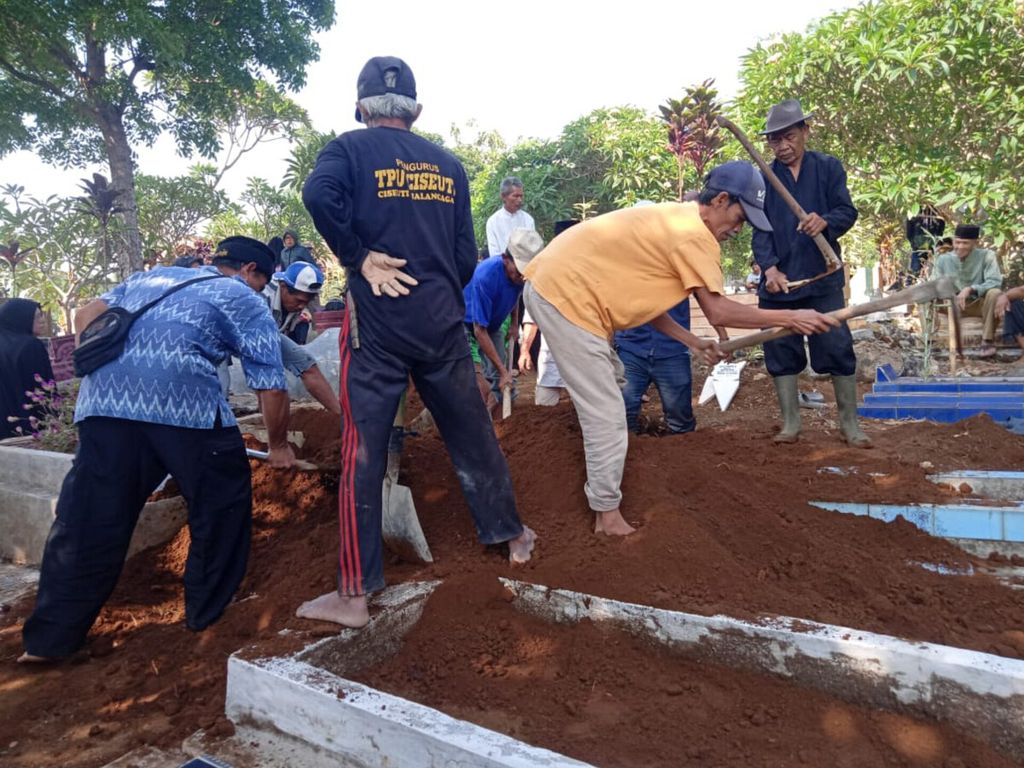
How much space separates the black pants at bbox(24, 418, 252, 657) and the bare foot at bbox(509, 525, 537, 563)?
3.73ft

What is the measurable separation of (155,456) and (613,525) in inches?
72.3

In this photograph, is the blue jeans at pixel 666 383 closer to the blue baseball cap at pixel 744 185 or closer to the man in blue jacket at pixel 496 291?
the man in blue jacket at pixel 496 291

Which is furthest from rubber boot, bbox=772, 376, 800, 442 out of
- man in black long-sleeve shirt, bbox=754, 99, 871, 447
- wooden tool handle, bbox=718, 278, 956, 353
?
wooden tool handle, bbox=718, 278, 956, 353

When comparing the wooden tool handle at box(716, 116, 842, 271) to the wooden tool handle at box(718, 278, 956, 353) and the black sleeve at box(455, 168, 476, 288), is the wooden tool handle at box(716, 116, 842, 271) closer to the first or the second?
the wooden tool handle at box(718, 278, 956, 353)

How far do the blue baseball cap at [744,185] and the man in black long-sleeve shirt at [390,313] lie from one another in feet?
3.37

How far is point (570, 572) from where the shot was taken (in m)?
2.81

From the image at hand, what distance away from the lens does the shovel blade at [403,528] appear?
3191 millimetres

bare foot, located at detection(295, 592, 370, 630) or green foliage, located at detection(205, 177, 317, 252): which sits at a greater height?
green foliage, located at detection(205, 177, 317, 252)

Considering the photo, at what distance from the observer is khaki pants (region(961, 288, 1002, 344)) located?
8.98 metres

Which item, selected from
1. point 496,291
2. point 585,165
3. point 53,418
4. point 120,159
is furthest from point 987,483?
point 120,159

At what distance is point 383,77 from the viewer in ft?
9.64

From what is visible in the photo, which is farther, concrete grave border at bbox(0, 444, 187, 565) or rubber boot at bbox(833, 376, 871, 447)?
rubber boot at bbox(833, 376, 871, 447)

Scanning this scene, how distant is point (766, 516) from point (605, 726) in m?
1.34

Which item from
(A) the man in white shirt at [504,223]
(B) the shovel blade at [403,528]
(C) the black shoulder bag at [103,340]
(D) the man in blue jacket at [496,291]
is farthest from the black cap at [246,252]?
(A) the man in white shirt at [504,223]
